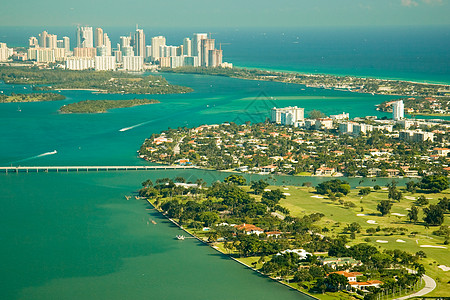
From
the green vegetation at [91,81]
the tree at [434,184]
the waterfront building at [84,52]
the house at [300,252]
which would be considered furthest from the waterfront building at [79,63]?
the house at [300,252]

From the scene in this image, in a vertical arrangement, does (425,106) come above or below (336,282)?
above

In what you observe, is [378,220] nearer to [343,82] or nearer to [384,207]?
[384,207]

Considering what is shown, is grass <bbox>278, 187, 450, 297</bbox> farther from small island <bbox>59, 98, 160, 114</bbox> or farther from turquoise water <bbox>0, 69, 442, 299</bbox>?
small island <bbox>59, 98, 160, 114</bbox>

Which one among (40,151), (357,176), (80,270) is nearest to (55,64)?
(40,151)

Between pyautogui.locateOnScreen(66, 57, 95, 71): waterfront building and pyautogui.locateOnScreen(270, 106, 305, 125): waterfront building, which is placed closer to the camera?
pyautogui.locateOnScreen(270, 106, 305, 125): waterfront building

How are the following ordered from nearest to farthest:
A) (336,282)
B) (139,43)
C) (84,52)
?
1. (336,282)
2. (84,52)
3. (139,43)

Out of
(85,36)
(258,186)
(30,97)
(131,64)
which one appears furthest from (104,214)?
(85,36)

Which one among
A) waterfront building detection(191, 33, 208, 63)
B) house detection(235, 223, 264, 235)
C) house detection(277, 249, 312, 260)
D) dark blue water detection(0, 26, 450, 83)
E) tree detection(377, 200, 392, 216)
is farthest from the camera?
waterfront building detection(191, 33, 208, 63)

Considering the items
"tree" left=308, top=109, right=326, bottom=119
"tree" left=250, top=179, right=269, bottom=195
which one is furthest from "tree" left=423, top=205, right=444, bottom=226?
"tree" left=308, top=109, right=326, bottom=119
